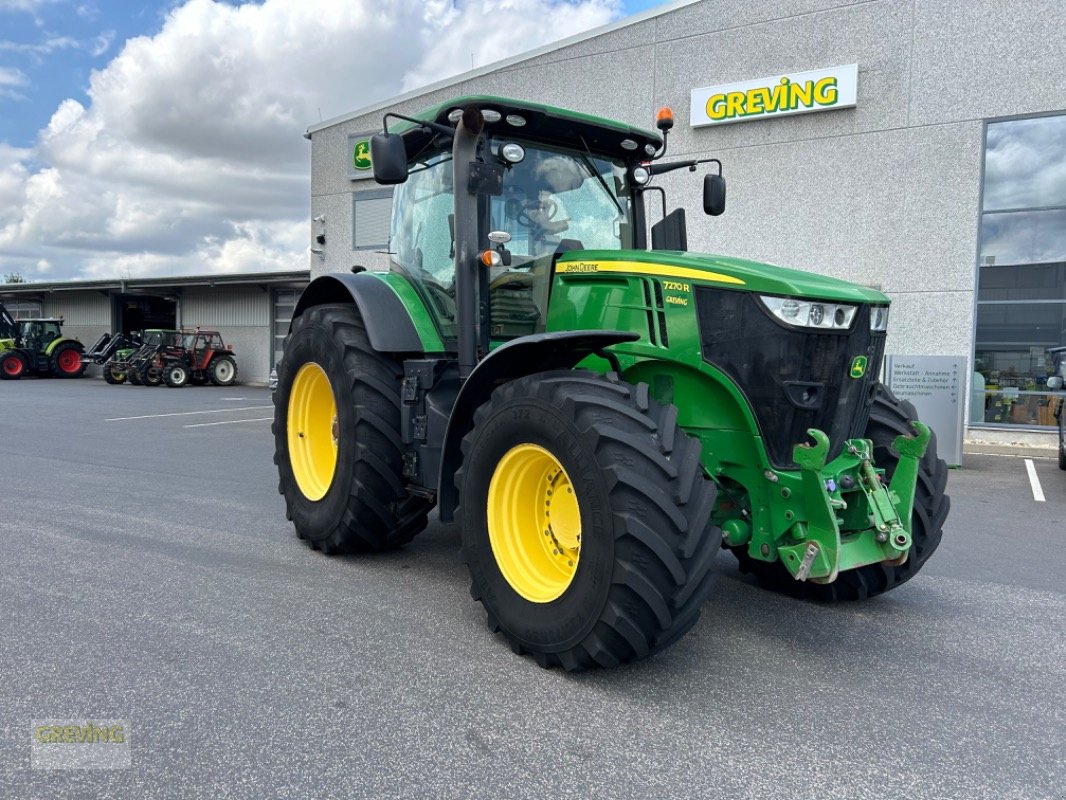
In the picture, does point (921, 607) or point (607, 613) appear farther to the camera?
point (921, 607)

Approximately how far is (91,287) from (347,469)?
32.1 metres

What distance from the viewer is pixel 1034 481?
8984 millimetres

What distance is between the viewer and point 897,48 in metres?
12.1

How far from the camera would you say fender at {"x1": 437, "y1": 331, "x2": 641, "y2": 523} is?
3.35m

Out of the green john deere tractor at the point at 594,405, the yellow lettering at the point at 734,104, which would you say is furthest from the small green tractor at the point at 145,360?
the green john deere tractor at the point at 594,405

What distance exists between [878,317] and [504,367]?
1793 mm

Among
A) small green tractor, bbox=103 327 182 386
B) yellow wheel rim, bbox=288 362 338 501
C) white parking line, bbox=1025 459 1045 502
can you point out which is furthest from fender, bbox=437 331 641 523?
small green tractor, bbox=103 327 182 386

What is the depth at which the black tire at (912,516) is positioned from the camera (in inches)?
158

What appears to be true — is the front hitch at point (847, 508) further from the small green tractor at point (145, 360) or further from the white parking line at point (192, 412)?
the small green tractor at point (145, 360)

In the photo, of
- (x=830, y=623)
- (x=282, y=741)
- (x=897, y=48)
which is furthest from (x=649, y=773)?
(x=897, y=48)

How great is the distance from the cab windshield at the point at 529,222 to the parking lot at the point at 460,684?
1.62m

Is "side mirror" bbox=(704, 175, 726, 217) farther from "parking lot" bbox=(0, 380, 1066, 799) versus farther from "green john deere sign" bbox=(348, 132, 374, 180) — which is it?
"green john deere sign" bbox=(348, 132, 374, 180)

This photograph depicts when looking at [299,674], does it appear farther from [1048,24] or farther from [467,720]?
[1048,24]

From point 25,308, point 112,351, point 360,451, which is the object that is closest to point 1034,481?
point 360,451
